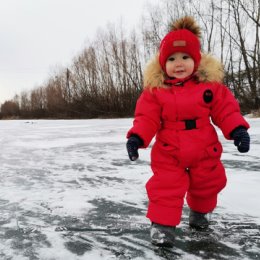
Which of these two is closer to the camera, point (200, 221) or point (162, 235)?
point (162, 235)

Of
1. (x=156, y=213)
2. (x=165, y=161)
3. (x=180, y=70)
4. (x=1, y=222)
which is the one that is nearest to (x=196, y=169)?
(x=165, y=161)

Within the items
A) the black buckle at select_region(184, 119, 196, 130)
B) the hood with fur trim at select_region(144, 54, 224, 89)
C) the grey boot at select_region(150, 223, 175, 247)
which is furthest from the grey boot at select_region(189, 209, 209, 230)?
the hood with fur trim at select_region(144, 54, 224, 89)

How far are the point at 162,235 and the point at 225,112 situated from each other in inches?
27.4

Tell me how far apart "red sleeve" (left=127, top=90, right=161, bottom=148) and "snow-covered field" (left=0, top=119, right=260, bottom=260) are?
0.53 meters

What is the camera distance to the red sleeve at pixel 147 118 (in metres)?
1.77

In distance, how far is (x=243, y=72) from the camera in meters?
20.9

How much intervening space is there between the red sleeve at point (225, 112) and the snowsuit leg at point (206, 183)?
18 centimetres

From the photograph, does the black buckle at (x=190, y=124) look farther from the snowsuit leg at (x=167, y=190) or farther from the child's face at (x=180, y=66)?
the child's face at (x=180, y=66)

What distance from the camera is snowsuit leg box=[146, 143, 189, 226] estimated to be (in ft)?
5.74

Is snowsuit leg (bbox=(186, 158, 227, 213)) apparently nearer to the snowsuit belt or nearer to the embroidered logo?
the snowsuit belt

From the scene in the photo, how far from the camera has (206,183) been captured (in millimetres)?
1829

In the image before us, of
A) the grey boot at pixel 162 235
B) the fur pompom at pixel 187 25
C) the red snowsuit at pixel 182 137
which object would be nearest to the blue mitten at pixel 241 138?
the red snowsuit at pixel 182 137

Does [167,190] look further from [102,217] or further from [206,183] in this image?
[102,217]

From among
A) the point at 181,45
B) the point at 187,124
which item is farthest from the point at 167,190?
the point at 181,45
